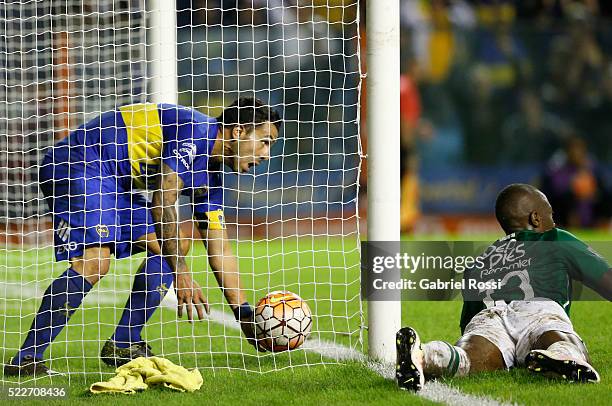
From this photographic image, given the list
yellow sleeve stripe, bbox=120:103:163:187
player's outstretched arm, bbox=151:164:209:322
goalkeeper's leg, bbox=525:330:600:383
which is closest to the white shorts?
goalkeeper's leg, bbox=525:330:600:383

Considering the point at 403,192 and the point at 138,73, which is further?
the point at 403,192

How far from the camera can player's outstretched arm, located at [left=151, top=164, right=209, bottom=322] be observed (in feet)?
16.5

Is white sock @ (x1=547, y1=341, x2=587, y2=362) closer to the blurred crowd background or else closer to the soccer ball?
the soccer ball

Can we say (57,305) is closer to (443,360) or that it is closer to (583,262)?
(443,360)

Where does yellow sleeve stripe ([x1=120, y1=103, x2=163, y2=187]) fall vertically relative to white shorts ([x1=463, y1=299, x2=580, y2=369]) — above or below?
above

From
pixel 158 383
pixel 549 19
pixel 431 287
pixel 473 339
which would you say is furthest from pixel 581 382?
pixel 549 19

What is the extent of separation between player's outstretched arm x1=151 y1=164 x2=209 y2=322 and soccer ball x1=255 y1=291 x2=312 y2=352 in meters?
0.30

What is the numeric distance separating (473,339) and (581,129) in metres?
12.2

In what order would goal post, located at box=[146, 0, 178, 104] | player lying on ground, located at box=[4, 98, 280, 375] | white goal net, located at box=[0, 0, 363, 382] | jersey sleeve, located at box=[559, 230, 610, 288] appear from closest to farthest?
jersey sleeve, located at box=[559, 230, 610, 288] → player lying on ground, located at box=[4, 98, 280, 375] → white goal net, located at box=[0, 0, 363, 382] → goal post, located at box=[146, 0, 178, 104]

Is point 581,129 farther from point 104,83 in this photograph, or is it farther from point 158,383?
point 158,383

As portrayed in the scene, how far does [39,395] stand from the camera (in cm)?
455

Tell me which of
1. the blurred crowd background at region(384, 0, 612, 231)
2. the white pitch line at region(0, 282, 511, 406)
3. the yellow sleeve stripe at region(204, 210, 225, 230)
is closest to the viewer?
the white pitch line at region(0, 282, 511, 406)

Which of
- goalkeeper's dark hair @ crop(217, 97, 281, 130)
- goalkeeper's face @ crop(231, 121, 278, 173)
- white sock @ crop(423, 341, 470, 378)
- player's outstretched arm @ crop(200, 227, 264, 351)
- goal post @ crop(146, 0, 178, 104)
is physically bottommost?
white sock @ crop(423, 341, 470, 378)

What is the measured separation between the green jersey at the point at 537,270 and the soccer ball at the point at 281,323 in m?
0.84
